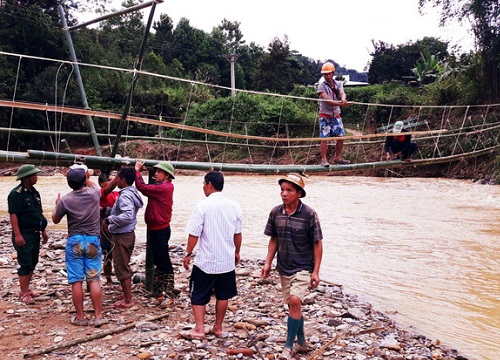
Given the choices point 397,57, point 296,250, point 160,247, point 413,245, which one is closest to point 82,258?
point 160,247

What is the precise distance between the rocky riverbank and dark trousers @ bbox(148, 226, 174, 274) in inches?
15.1

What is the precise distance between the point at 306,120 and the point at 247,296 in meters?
20.5

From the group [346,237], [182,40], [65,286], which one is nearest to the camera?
[65,286]

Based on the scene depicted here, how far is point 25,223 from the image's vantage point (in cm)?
490

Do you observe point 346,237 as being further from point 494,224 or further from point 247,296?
point 247,296

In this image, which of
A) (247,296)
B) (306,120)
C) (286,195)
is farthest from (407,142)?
(306,120)

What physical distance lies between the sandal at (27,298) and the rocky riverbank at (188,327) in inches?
2.0

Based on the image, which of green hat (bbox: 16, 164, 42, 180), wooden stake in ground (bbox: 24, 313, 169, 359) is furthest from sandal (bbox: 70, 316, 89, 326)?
green hat (bbox: 16, 164, 42, 180)

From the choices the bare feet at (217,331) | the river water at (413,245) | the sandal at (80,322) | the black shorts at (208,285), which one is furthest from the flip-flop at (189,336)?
the river water at (413,245)

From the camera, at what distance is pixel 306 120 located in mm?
25422

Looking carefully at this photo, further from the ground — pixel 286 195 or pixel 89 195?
pixel 286 195

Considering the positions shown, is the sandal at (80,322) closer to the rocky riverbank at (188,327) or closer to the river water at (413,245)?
the rocky riverbank at (188,327)

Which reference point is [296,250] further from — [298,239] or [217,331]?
[217,331]

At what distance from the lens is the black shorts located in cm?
415
